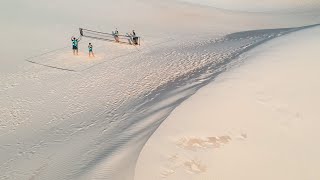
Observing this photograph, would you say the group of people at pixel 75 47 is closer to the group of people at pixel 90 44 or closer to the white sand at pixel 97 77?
the group of people at pixel 90 44

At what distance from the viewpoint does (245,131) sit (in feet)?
35.6

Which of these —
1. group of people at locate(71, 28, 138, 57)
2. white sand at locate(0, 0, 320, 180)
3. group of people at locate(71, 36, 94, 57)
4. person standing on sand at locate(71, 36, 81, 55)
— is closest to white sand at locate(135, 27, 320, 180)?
white sand at locate(0, 0, 320, 180)

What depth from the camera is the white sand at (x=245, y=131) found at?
9320 mm

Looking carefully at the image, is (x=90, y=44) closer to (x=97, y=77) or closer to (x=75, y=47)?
(x=75, y=47)

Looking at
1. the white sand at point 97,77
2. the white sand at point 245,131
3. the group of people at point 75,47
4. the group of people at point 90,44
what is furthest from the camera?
the group of people at point 90,44

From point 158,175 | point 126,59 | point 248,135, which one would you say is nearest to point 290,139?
point 248,135

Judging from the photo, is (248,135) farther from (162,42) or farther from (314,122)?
(162,42)

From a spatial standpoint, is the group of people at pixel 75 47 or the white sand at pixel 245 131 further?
the group of people at pixel 75 47

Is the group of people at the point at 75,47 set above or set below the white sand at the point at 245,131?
above

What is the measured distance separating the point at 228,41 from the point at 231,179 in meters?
18.1

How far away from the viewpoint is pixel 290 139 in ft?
34.3

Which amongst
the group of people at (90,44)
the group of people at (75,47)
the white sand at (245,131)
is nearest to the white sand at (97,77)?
the group of people at (75,47)

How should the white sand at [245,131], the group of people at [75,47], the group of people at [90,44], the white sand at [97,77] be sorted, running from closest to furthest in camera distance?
1. the white sand at [245,131]
2. the white sand at [97,77]
3. the group of people at [75,47]
4. the group of people at [90,44]

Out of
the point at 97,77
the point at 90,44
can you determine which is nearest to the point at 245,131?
the point at 97,77
